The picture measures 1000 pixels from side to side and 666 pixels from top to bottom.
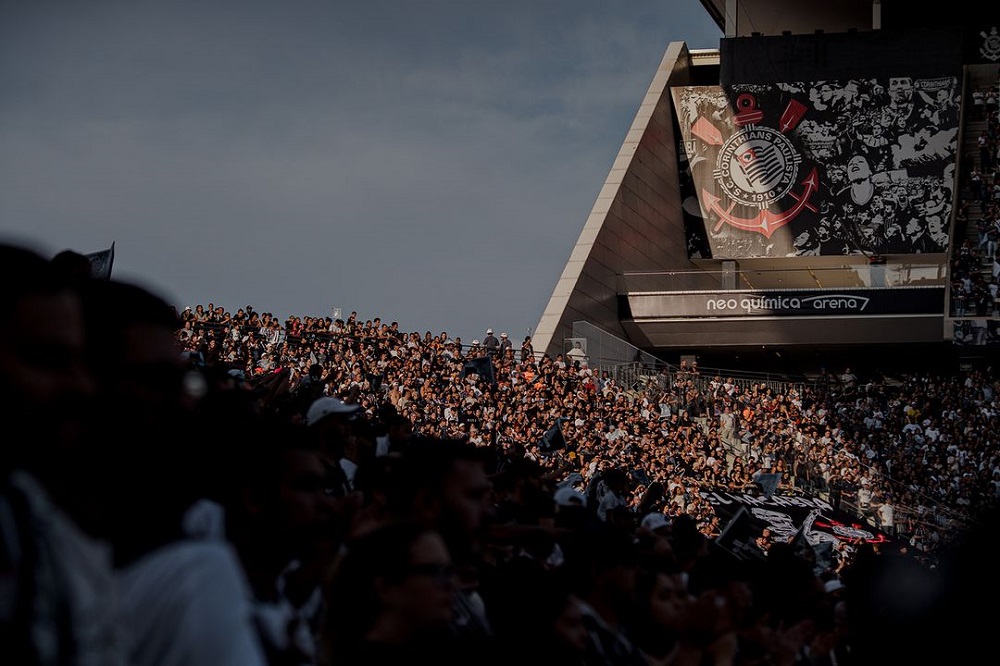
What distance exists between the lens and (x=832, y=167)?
1711 inches

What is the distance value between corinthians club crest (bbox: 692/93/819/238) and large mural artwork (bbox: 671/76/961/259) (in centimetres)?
4

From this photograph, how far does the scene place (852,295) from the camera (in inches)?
1602

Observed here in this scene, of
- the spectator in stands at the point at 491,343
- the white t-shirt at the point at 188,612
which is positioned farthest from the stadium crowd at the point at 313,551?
the spectator in stands at the point at 491,343

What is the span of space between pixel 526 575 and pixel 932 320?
3797 centimetres

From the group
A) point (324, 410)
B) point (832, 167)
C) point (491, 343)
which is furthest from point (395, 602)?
point (832, 167)

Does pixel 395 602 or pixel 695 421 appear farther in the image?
pixel 695 421

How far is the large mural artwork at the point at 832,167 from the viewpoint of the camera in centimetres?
4275

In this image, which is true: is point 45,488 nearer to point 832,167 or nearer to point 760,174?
point 832,167

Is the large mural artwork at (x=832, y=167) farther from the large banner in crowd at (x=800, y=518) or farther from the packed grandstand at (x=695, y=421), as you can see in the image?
the large banner in crowd at (x=800, y=518)

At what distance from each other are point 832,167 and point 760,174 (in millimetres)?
2460

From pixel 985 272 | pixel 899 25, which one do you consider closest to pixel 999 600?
pixel 985 272

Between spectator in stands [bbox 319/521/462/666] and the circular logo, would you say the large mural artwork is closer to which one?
the circular logo

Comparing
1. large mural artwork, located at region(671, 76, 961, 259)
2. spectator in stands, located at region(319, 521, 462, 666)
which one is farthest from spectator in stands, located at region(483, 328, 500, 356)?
spectator in stands, located at region(319, 521, 462, 666)

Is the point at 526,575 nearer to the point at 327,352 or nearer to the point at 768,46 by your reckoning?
the point at 327,352
